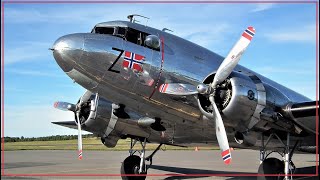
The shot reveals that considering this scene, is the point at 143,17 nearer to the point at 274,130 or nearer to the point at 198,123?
the point at 198,123

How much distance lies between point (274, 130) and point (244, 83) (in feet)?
6.92

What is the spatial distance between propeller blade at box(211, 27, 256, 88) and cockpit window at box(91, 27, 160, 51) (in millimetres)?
1753

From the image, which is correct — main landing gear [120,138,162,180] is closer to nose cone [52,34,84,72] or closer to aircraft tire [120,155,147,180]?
aircraft tire [120,155,147,180]

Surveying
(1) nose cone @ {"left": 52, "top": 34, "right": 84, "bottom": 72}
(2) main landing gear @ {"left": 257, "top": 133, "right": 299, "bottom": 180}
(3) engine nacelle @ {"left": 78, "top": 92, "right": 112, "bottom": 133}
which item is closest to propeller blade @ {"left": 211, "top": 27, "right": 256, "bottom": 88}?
(2) main landing gear @ {"left": 257, "top": 133, "right": 299, "bottom": 180}

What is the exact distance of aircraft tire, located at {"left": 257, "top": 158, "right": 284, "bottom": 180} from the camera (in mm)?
11445

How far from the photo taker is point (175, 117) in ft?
37.1

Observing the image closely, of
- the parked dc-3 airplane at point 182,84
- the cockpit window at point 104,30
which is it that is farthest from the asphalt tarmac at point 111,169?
the cockpit window at point 104,30

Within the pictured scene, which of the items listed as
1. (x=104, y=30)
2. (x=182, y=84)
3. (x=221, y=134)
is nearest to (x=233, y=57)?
(x=182, y=84)

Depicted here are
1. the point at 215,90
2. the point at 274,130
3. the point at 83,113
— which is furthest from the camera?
the point at 83,113

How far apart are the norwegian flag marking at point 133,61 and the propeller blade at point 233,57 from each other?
76.4 inches

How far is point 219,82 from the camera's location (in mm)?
9922

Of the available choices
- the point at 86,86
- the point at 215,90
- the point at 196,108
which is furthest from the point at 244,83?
the point at 86,86

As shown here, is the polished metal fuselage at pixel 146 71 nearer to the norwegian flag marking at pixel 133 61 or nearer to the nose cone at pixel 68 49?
the nose cone at pixel 68 49

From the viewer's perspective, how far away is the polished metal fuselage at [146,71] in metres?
9.50
